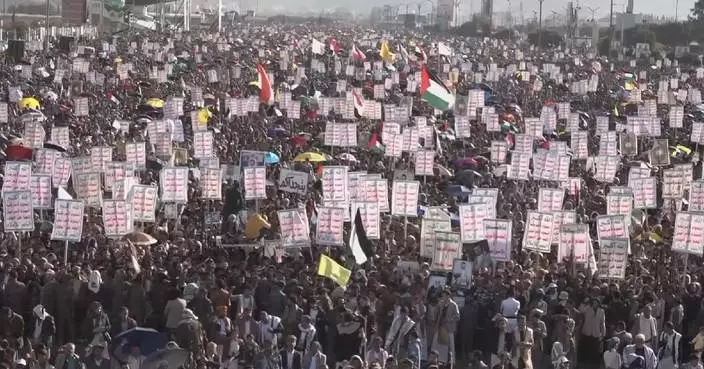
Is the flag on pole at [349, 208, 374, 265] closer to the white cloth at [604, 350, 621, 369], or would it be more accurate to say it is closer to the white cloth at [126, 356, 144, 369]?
the white cloth at [604, 350, 621, 369]

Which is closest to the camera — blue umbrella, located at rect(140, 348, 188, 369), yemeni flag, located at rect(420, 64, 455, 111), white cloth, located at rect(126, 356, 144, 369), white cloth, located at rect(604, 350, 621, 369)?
blue umbrella, located at rect(140, 348, 188, 369)

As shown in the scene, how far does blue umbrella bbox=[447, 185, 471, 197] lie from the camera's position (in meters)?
26.0

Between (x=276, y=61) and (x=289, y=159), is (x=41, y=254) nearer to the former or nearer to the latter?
(x=289, y=159)

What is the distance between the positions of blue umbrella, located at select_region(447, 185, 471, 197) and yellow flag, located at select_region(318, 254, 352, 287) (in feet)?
30.7

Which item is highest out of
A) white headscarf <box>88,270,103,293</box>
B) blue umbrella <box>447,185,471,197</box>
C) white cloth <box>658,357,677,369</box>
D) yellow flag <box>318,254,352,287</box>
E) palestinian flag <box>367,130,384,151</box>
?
palestinian flag <box>367,130,384,151</box>

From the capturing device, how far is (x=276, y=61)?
64.6m

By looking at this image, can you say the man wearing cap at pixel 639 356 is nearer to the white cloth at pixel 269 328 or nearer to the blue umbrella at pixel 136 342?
the white cloth at pixel 269 328

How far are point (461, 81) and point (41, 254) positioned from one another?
42.5 m

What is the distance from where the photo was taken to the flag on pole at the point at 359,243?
1830 cm

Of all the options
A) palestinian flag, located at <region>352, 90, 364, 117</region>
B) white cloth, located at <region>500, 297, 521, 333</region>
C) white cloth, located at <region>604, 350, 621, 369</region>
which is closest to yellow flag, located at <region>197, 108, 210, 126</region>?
palestinian flag, located at <region>352, 90, 364, 117</region>

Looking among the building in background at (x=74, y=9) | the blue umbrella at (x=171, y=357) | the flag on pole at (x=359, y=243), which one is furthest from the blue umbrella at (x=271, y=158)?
the building in background at (x=74, y=9)

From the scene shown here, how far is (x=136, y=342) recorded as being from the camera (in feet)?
42.8

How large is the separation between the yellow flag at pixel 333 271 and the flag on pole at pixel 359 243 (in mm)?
1450

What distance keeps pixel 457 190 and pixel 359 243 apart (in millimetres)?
7979
